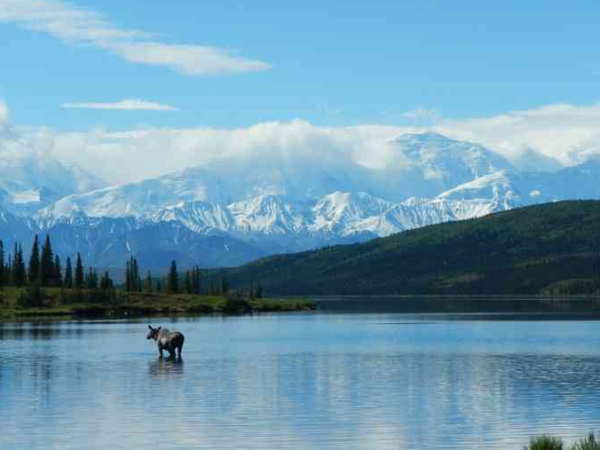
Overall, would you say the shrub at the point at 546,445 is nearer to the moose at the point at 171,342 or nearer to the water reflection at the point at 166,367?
the water reflection at the point at 166,367

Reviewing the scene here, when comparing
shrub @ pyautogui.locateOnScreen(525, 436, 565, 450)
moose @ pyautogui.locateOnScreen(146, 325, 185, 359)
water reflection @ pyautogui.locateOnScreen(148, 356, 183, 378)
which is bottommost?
shrub @ pyautogui.locateOnScreen(525, 436, 565, 450)

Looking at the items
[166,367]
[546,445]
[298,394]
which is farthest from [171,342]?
[546,445]

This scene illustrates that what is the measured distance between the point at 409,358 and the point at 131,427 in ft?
148

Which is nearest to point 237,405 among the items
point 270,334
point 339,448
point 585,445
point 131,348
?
point 339,448

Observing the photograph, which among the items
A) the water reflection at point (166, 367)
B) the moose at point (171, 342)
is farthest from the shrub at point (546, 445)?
the moose at point (171, 342)

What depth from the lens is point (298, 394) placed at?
2613 inches

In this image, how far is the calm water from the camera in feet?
164

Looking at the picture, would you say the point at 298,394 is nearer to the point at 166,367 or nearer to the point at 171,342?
the point at 166,367

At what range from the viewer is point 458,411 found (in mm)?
57812

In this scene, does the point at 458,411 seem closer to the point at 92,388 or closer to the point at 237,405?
the point at 237,405

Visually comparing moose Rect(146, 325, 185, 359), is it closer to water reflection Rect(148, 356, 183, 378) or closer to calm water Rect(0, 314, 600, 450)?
water reflection Rect(148, 356, 183, 378)

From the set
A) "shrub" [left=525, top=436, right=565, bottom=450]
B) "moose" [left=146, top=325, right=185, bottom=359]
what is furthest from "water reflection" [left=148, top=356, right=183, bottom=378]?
"shrub" [left=525, top=436, right=565, bottom=450]

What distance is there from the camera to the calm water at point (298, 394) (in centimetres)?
5003

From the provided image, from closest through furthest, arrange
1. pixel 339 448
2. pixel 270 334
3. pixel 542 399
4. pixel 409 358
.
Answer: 1. pixel 339 448
2. pixel 542 399
3. pixel 409 358
4. pixel 270 334
